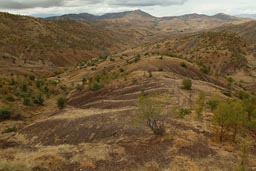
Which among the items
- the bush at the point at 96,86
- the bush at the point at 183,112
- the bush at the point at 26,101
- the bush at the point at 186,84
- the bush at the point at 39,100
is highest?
the bush at the point at 186,84

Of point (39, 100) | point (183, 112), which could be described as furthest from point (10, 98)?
point (183, 112)

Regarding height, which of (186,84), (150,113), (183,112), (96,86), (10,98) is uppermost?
(150,113)

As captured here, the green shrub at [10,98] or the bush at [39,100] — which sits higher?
the green shrub at [10,98]

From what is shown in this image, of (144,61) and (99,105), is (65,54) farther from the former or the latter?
(99,105)

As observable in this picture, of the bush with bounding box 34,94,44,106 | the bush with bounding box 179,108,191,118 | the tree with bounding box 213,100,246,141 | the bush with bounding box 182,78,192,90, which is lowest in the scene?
the bush with bounding box 34,94,44,106

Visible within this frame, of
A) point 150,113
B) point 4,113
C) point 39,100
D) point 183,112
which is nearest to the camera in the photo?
point 150,113

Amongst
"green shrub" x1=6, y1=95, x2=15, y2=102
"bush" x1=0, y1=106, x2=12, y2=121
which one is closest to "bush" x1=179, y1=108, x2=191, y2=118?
"bush" x1=0, y1=106, x2=12, y2=121

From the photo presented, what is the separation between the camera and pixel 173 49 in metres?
81.2

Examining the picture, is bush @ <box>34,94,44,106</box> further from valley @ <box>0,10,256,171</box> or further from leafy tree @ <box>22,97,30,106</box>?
leafy tree @ <box>22,97,30,106</box>

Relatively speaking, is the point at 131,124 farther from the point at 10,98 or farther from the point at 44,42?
the point at 44,42

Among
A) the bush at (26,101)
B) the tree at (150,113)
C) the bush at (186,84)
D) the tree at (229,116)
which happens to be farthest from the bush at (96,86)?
the tree at (229,116)

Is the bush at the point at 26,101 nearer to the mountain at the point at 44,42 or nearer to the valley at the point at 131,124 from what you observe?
the valley at the point at 131,124

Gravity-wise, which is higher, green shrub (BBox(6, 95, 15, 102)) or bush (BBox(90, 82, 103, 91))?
bush (BBox(90, 82, 103, 91))

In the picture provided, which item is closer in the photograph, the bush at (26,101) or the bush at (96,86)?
the bush at (26,101)
